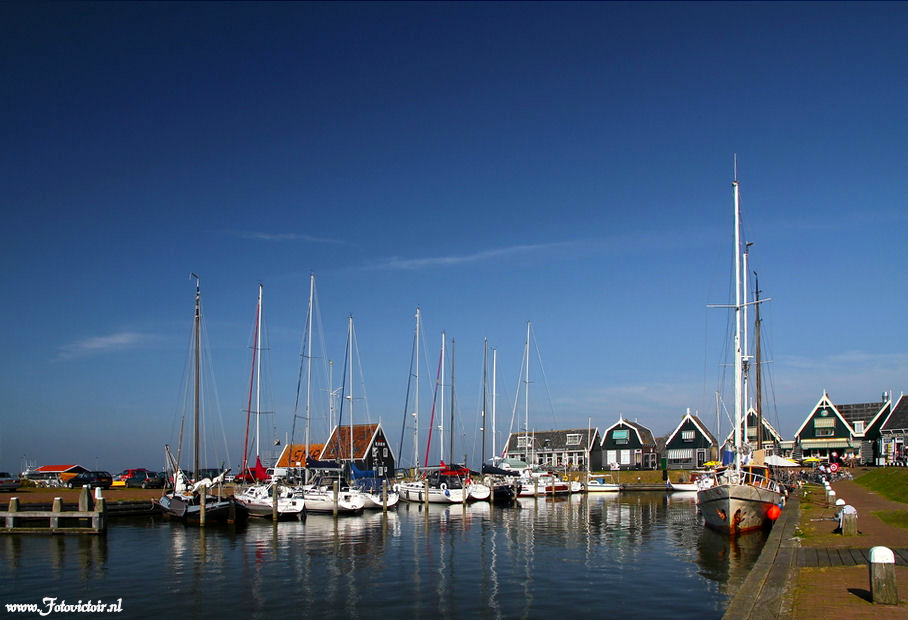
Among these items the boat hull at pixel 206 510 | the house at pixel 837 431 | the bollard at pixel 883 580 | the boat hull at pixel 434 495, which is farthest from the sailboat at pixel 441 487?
the house at pixel 837 431

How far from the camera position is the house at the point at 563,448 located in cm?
10881

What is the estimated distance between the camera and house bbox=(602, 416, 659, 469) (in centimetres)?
10619

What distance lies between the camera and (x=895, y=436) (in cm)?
8156

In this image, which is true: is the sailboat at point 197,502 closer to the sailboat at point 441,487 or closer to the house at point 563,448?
the sailboat at point 441,487

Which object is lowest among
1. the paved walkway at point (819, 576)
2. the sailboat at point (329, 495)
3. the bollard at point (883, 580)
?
the sailboat at point (329, 495)

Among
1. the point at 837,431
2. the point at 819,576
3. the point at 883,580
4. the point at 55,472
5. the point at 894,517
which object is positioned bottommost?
the point at 55,472

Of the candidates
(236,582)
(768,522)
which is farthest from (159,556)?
(768,522)

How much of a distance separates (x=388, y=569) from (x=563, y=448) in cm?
8660

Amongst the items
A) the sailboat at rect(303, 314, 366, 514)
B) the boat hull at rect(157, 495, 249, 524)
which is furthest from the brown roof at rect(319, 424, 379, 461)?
the boat hull at rect(157, 495, 249, 524)

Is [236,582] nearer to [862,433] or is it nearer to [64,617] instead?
[64,617]

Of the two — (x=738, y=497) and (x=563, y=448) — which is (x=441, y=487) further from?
(x=563, y=448)

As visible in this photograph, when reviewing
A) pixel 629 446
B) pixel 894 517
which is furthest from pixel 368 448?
pixel 894 517

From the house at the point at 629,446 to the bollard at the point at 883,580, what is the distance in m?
94.6

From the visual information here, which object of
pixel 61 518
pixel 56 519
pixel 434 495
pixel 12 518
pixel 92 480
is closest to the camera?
pixel 56 519
